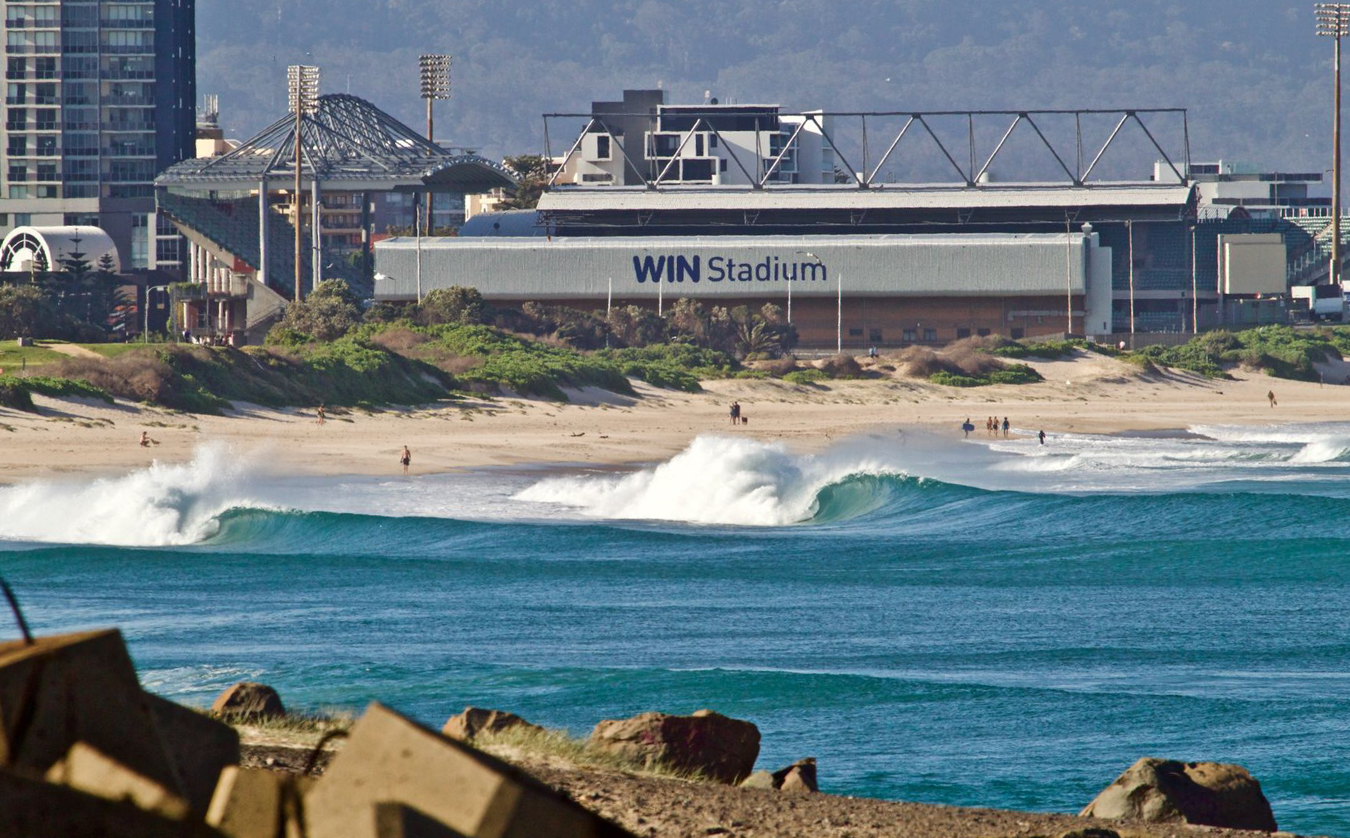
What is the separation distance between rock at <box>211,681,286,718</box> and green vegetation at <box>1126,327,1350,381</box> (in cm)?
7675

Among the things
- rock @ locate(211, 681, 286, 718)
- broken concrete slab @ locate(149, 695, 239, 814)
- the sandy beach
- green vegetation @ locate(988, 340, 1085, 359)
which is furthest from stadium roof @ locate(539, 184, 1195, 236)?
broken concrete slab @ locate(149, 695, 239, 814)

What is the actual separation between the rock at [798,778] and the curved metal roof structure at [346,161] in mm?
89824

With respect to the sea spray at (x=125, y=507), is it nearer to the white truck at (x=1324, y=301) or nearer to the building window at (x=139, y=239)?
the building window at (x=139, y=239)

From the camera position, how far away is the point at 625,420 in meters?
63.4

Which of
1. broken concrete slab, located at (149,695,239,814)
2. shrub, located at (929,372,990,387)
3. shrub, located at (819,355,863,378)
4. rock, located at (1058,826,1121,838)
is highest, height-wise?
shrub, located at (819,355,863,378)

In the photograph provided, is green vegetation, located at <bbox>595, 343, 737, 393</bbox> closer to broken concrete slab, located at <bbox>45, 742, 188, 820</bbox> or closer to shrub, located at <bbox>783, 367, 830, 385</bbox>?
shrub, located at <bbox>783, 367, 830, 385</bbox>

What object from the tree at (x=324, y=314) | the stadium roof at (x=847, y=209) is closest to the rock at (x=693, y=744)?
the tree at (x=324, y=314)

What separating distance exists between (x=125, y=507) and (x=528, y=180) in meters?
104

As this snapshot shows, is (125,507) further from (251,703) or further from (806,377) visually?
(806,377)

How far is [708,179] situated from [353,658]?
124623 millimetres

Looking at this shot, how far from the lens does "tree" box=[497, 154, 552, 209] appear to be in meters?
137

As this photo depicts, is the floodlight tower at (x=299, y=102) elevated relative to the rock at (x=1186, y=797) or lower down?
elevated

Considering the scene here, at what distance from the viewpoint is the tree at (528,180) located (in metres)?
137

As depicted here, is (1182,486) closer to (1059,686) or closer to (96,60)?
(1059,686)
